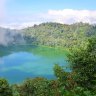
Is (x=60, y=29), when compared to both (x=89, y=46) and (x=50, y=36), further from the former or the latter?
(x=89, y=46)

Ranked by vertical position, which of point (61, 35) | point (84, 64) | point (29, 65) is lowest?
point (29, 65)

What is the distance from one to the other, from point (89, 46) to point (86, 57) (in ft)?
2.63

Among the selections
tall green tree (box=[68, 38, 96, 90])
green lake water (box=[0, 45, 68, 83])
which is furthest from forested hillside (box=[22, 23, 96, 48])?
tall green tree (box=[68, 38, 96, 90])

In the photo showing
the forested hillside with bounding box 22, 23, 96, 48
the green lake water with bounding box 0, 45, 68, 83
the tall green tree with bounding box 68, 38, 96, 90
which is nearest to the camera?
the tall green tree with bounding box 68, 38, 96, 90

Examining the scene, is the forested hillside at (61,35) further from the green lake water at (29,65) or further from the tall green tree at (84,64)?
the tall green tree at (84,64)

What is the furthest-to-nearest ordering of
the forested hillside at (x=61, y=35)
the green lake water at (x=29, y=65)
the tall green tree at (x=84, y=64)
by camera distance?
the forested hillside at (x=61, y=35)
the green lake water at (x=29, y=65)
the tall green tree at (x=84, y=64)

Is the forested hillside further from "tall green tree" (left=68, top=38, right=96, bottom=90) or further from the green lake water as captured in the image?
"tall green tree" (left=68, top=38, right=96, bottom=90)

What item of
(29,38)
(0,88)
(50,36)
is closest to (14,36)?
(29,38)

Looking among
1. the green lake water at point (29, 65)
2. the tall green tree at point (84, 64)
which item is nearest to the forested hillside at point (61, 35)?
the green lake water at point (29, 65)

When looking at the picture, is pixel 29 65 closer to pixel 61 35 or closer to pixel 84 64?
pixel 61 35

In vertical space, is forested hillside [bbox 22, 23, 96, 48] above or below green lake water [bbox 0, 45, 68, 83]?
above

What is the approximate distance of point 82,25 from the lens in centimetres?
19375

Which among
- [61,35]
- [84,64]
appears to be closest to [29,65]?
[61,35]

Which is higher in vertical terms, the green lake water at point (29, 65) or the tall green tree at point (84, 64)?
the tall green tree at point (84, 64)
